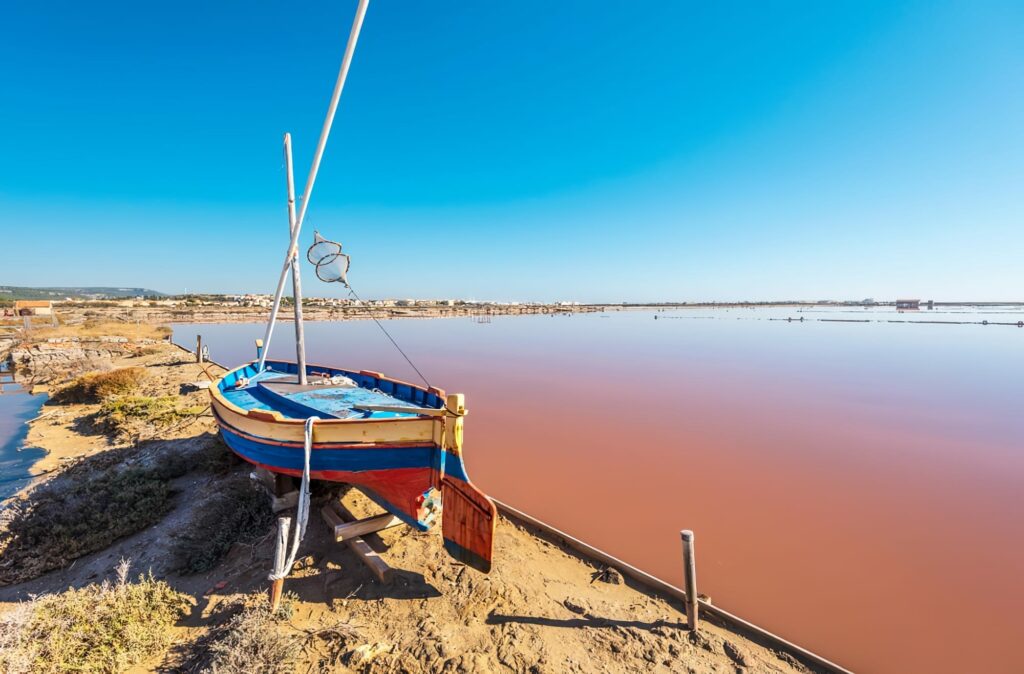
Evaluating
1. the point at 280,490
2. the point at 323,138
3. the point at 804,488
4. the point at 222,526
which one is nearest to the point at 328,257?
the point at 323,138

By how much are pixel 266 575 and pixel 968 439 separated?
52.2 feet

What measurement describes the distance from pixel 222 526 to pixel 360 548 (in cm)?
238

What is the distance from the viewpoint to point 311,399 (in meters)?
7.07

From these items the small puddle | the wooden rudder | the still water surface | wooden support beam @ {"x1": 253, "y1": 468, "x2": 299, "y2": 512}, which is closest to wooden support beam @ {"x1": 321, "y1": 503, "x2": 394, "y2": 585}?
wooden support beam @ {"x1": 253, "y1": 468, "x2": 299, "y2": 512}

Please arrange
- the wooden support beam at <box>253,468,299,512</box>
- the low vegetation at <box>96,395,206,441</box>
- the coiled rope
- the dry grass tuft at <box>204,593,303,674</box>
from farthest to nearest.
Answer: the low vegetation at <box>96,395,206,441</box>
the wooden support beam at <box>253,468,299,512</box>
the coiled rope
the dry grass tuft at <box>204,593,303,674</box>

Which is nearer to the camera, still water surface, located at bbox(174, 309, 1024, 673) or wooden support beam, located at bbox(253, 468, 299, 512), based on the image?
still water surface, located at bbox(174, 309, 1024, 673)

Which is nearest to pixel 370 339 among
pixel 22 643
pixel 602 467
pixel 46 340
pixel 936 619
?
pixel 46 340

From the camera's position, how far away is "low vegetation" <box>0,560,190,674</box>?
3658 mm

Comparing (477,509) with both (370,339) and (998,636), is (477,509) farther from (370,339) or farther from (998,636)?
(370,339)

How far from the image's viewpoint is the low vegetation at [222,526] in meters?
5.45

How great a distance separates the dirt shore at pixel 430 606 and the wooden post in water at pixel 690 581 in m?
0.13

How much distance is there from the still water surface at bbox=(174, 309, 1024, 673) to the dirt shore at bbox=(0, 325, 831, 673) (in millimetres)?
1158

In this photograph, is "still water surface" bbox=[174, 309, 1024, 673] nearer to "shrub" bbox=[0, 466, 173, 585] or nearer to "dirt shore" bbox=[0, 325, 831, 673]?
"dirt shore" bbox=[0, 325, 831, 673]

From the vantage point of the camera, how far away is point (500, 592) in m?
4.92
